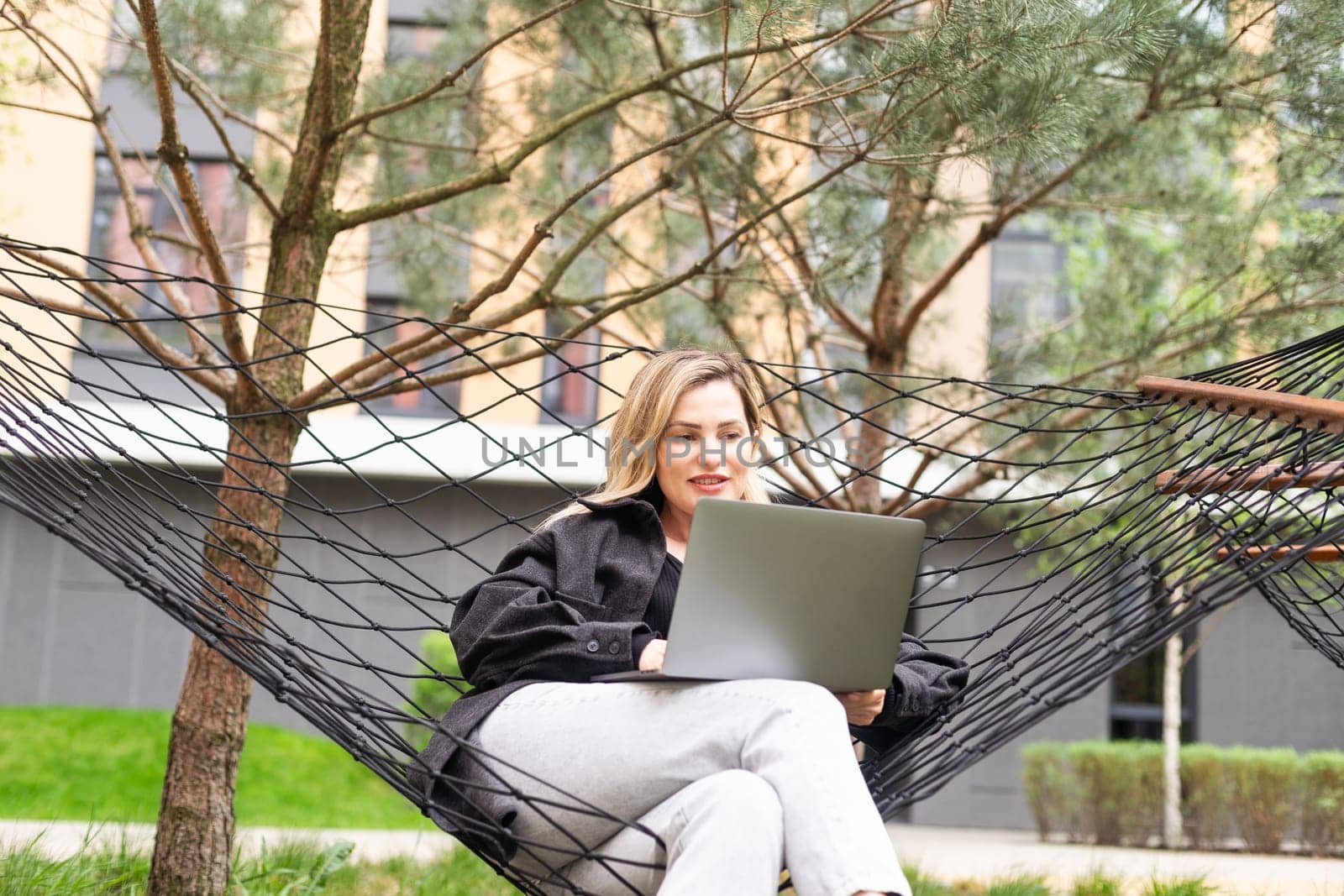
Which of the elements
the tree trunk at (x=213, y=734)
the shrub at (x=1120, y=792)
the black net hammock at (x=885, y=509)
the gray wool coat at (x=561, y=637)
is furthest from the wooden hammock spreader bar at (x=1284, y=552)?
the shrub at (x=1120, y=792)

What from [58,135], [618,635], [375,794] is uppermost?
[58,135]

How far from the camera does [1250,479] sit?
72.6 inches

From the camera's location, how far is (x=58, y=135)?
695 centimetres

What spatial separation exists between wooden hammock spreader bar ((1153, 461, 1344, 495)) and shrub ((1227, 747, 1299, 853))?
4.33m

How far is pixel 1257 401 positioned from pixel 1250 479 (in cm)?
13

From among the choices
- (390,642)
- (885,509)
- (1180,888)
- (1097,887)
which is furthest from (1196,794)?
(390,642)

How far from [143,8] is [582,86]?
78.0 inches

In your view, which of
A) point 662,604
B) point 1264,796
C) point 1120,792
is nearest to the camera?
point 662,604

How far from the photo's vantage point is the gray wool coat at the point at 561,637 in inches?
54.6

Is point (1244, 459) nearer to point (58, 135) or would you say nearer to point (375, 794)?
point (375, 794)

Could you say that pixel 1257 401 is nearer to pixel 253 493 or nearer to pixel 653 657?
pixel 653 657

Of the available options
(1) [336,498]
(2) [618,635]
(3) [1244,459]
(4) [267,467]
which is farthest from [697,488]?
(1) [336,498]

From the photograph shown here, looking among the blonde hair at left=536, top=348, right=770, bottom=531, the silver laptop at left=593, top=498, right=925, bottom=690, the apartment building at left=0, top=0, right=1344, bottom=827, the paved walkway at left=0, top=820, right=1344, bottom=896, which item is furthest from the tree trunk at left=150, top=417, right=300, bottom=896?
the apartment building at left=0, top=0, right=1344, bottom=827

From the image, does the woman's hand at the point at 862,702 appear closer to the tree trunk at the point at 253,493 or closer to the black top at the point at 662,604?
the black top at the point at 662,604
